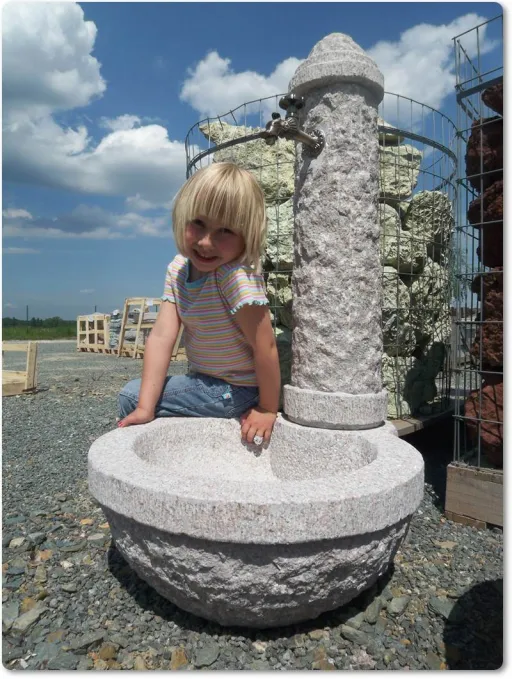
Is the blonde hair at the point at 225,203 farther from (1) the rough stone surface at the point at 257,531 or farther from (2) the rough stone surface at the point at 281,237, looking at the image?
(2) the rough stone surface at the point at 281,237

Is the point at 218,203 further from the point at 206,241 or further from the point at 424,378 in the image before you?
the point at 424,378

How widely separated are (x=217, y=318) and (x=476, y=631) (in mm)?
1718

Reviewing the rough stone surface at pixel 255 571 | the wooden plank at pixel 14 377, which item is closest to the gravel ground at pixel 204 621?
the rough stone surface at pixel 255 571

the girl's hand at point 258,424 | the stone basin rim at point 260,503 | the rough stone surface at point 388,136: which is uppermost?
the rough stone surface at point 388,136

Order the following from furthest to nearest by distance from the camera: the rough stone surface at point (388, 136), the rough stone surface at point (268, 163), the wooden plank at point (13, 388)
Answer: the wooden plank at point (13, 388) < the rough stone surface at point (268, 163) < the rough stone surface at point (388, 136)

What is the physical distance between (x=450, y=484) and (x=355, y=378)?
110 cm

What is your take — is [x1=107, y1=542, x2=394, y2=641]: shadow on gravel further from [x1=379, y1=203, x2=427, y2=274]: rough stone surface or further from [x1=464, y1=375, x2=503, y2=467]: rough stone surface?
[x1=379, y1=203, x2=427, y2=274]: rough stone surface

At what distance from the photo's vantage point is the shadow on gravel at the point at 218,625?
1.87 metres

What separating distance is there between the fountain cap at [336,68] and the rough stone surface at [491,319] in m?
1.26

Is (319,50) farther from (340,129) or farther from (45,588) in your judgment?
(45,588)

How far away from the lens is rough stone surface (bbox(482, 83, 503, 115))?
284cm

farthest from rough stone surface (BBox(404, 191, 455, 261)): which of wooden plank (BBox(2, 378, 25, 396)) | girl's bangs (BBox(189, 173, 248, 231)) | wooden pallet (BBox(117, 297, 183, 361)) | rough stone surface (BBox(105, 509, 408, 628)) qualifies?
wooden pallet (BBox(117, 297, 183, 361))

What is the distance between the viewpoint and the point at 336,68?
7.85ft

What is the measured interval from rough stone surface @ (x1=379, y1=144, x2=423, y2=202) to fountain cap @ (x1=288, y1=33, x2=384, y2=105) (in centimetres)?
136
